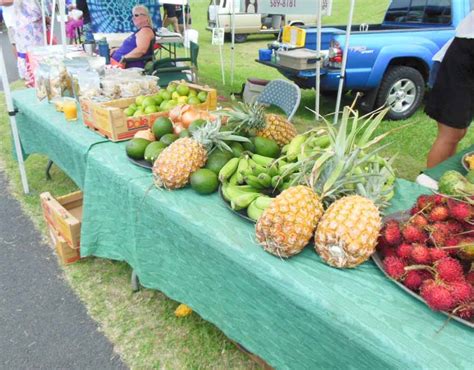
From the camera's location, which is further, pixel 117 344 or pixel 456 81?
pixel 456 81

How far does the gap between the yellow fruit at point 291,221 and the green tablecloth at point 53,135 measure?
5.70 ft

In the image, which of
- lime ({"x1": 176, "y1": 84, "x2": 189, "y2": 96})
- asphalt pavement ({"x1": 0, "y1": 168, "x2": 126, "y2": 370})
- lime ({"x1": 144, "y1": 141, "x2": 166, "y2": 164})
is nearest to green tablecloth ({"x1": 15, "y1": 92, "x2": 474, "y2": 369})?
lime ({"x1": 144, "y1": 141, "x2": 166, "y2": 164})

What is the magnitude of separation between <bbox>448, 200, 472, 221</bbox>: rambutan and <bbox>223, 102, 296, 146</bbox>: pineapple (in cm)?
114

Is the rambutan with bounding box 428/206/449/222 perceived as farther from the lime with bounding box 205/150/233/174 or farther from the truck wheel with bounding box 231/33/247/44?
the truck wheel with bounding box 231/33/247/44

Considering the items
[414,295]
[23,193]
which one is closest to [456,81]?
[414,295]

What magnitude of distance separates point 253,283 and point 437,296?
2.13 ft

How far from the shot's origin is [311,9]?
5.51 meters

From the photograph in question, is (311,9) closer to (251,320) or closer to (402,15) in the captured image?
(402,15)

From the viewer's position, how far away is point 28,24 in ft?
24.6

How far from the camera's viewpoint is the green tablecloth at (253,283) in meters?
1.15

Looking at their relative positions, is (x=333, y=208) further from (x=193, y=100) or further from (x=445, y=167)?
(x=193, y=100)

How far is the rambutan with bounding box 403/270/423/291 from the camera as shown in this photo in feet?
4.06

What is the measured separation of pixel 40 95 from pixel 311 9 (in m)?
3.79

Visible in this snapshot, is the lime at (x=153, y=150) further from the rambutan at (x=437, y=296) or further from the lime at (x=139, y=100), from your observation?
the rambutan at (x=437, y=296)
